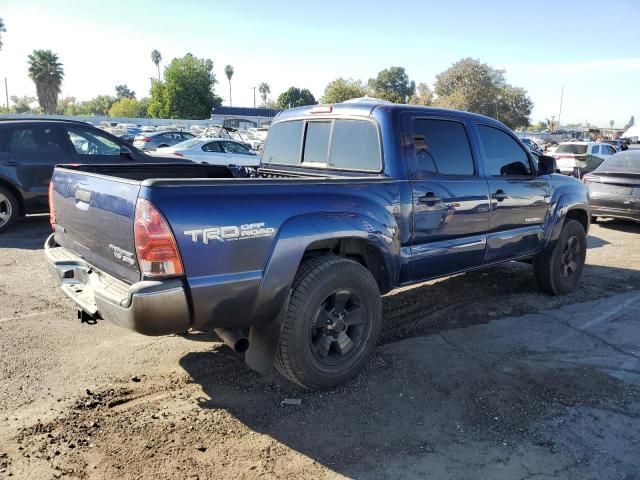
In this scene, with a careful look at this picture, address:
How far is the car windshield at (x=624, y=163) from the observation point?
1020 cm

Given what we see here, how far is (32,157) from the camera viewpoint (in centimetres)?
809

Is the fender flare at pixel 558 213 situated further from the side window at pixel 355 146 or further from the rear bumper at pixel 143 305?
the rear bumper at pixel 143 305

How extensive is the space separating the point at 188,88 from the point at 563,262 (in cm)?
6528

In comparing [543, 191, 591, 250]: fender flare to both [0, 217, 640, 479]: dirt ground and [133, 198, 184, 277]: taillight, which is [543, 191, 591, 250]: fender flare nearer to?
[0, 217, 640, 479]: dirt ground

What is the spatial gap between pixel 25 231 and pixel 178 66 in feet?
199

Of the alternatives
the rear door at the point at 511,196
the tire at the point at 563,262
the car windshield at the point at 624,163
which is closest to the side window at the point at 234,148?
the car windshield at the point at 624,163

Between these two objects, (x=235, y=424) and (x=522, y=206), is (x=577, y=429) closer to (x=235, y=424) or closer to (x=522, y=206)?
(x=235, y=424)

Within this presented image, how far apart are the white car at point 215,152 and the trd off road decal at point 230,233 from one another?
12.0 metres

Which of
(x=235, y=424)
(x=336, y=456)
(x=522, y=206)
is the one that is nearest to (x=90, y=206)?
(x=235, y=424)

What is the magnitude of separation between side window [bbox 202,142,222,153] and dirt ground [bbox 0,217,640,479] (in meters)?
10.9

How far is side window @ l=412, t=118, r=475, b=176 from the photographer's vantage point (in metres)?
4.10

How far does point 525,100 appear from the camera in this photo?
65.1 meters

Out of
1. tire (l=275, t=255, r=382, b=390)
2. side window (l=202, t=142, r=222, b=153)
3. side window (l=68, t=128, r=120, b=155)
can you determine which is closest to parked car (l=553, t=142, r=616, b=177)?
side window (l=202, t=142, r=222, b=153)

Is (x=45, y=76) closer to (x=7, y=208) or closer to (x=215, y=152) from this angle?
(x=215, y=152)
